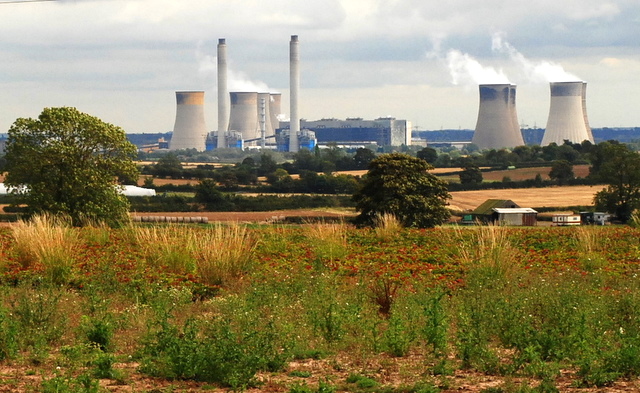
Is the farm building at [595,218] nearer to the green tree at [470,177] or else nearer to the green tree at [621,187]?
the green tree at [621,187]

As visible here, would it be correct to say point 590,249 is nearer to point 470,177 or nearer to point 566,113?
point 470,177

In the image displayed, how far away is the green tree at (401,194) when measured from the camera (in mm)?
36781

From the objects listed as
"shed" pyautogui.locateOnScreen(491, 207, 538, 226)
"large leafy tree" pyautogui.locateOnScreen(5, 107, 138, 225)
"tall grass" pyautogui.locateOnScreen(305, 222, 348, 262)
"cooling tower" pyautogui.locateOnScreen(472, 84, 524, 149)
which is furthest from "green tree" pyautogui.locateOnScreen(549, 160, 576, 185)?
"cooling tower" pyautogui.locateOnScreen(472, 84, 524, 149)

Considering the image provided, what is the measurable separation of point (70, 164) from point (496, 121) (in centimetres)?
16523

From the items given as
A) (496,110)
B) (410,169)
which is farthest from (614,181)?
(496,110)

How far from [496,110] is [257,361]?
611 feet

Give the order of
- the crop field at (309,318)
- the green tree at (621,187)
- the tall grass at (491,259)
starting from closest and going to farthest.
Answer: the crop field at (309,318)
the tall grass at (491,259)
the green tree at (621,187)

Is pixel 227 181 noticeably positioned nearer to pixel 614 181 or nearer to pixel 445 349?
pixel 614 181

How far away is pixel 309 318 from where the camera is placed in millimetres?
11062

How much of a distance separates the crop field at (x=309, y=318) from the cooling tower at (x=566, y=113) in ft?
506

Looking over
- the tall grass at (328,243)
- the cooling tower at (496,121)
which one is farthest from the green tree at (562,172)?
the cooling tower at (496,121)

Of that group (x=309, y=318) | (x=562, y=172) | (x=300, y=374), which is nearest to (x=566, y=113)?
(x=562, y=172)

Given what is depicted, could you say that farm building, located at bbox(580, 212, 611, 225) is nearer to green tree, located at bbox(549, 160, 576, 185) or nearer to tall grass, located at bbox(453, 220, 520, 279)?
green tree, located at bbox(549, 160, 576, 185)

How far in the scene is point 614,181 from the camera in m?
57.4
